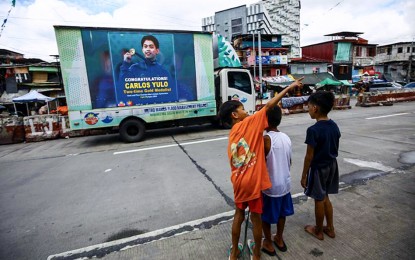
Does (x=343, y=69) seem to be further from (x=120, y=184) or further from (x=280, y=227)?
(x=280, y=227)

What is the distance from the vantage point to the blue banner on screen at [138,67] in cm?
662

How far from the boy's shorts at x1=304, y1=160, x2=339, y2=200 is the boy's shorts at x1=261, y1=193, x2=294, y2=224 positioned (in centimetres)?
35

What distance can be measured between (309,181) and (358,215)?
3.52 feet

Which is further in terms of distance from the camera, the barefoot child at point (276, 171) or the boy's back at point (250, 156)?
the barefoot child at point (276, 171)

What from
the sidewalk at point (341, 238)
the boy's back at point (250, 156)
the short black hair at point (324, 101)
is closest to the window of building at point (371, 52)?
the sidewalk at point (341, 238)

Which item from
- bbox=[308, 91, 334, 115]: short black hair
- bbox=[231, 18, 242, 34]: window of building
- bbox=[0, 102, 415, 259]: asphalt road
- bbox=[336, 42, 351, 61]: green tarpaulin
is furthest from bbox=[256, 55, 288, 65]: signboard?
bbox=[231, 18, 242, 34]: window of building

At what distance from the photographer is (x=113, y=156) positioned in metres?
5.99

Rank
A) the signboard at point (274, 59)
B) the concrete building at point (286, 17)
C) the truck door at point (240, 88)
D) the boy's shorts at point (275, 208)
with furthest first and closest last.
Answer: the concrete building at point (286, 17) → the signboard at point (274, 59) → the truck door at point (240, 88) → the boy's shorts at point (275, 208)

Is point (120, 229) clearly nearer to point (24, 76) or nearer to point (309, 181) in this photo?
point (309, 181)

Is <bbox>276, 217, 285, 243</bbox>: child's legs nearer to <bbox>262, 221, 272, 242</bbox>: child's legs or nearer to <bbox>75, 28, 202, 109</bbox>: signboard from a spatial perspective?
<bbox>262, 221, 272, 242</bbox>: child's legs

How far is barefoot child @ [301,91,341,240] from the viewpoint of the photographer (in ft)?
6.86

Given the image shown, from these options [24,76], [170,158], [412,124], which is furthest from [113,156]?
[24,76]

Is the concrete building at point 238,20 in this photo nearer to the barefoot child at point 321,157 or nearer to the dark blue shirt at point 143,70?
the dark blue shirt at point 143,70

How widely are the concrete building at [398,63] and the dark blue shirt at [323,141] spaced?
157ft
